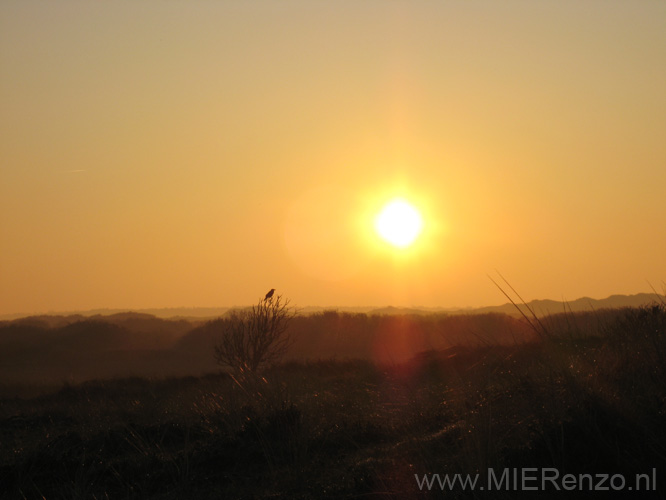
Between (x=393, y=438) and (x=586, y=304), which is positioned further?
(x=586, y=304)

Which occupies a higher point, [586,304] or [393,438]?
[586,304]

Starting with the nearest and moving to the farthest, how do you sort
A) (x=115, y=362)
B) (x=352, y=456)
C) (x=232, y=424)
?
(x=352, y=456) < (x=232, y=424) < (x=115, y=362)

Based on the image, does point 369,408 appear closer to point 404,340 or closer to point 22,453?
point 22,453

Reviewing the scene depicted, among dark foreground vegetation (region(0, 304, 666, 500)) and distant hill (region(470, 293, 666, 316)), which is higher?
distant hill (region(470, 293, 666, 316))

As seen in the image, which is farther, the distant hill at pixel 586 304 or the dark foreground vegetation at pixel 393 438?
the distant hill at pixel 586 304

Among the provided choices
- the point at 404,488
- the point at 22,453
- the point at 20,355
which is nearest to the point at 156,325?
the point at 20,355

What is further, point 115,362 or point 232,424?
point 115,362

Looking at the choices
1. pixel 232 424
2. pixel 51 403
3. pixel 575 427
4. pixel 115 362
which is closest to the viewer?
pixel 575 427

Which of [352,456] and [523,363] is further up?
[523,363]

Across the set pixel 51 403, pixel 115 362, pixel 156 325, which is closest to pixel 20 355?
pixel 115 362

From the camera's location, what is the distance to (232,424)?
839 centimetres

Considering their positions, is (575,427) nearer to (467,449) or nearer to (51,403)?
(467,449)

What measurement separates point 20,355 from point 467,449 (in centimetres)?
5729

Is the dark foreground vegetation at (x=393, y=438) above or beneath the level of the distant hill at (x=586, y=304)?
beneath
